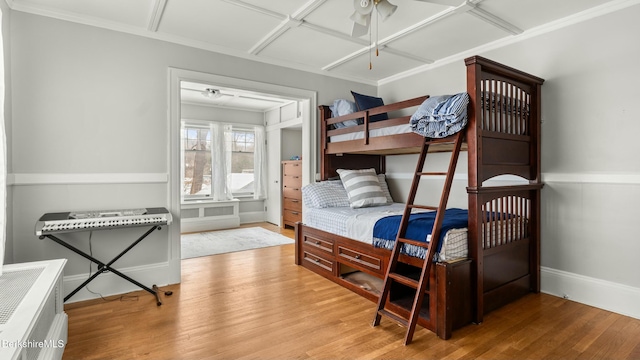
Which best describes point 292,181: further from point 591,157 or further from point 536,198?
point 591,157

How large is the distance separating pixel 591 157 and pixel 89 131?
174 inches

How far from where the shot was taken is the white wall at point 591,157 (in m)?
2.57

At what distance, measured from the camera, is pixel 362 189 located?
3703mm

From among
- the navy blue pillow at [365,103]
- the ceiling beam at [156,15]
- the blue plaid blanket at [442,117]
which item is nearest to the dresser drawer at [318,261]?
the blue plaid blanket at [442,117]

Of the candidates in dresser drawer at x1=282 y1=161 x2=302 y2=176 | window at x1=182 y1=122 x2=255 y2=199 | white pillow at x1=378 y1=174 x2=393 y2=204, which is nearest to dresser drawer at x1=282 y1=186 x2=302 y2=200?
dresser drawer at x1=282 y1=161 x2=302 y2=176

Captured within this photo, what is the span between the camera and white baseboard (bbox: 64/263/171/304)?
289 centimetres

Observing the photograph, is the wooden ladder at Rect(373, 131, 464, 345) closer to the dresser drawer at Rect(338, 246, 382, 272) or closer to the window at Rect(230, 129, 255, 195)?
the dresser drawer at Rect(338, 246, 382, 272)

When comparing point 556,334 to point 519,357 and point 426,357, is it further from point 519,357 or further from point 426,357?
point 426,357

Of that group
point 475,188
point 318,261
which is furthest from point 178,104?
point 475,188

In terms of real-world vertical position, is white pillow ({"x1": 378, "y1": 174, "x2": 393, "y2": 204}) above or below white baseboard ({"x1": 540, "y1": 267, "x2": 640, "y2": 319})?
above

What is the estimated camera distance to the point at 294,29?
3137 millimetres

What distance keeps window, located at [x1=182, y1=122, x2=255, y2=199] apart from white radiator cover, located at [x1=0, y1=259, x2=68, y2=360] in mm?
4332

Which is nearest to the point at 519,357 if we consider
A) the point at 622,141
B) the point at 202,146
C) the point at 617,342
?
the point at 617,342

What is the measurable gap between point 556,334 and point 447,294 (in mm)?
813
